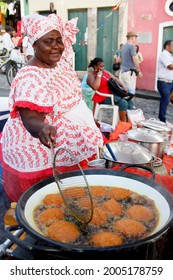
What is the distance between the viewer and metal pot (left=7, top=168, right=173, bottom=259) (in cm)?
91

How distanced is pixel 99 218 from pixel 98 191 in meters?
0.21

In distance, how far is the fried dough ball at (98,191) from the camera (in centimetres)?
137

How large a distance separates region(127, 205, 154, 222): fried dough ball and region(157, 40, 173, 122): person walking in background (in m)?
4.58

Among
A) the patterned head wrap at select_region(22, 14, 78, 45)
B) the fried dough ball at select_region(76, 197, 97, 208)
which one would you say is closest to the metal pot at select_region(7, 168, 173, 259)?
the fried dough ball at select_region(76, 197, 97, 208)

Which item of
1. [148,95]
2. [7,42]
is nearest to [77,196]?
[148,95]

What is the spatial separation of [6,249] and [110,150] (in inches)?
34.9

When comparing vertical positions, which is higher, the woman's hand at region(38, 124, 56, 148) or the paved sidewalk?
the woman's hand at region(38, 124, 56, 148)

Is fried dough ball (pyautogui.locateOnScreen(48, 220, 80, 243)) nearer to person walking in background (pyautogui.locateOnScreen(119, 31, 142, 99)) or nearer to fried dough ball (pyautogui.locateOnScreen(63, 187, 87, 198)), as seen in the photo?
fried dough ball (pyautogui.locateOnScreen(63, 187, 87, 198))

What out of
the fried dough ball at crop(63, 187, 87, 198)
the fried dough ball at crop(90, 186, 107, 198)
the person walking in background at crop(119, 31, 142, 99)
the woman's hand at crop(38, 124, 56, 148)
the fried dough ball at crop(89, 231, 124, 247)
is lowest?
the fried dough ball at crop(89, 231, 124, 247)

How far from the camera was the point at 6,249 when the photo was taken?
1.16m

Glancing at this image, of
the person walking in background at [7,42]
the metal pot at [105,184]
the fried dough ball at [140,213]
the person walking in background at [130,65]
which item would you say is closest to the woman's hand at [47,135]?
the metal pot at [105,184]

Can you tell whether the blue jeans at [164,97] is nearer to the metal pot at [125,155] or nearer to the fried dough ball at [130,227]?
the metal pot at [125,155]

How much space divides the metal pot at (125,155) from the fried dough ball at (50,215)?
578 mm
